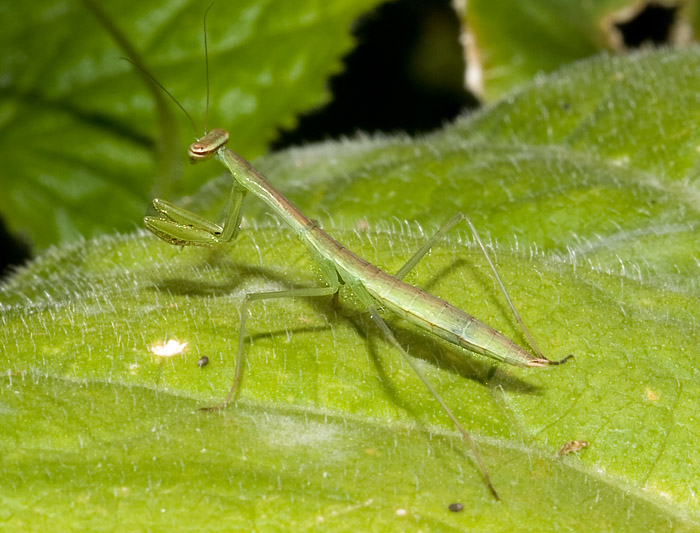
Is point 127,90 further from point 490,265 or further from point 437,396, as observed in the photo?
point 437,396

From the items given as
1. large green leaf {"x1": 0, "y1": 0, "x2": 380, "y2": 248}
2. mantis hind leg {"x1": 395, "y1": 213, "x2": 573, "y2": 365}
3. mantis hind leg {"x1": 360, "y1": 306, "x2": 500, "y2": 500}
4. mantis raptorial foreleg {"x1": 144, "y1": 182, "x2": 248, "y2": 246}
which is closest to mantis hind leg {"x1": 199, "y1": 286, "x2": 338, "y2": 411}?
mantis hind leg {"x1": 360, "y1": 306, "x2": 500, "y2": 500}

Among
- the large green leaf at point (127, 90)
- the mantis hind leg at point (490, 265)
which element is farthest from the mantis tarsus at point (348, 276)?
the large green leaf at point (127, 90)

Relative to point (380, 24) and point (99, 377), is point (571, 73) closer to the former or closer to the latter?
point (380, 24)

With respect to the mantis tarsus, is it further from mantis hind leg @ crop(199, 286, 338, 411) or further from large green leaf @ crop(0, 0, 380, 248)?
large green leaf @ crop(0, 0, 380, 248)

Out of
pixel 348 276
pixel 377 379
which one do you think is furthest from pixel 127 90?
pixel 377 379

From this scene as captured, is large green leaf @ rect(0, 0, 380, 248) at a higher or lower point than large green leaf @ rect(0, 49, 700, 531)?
higher
